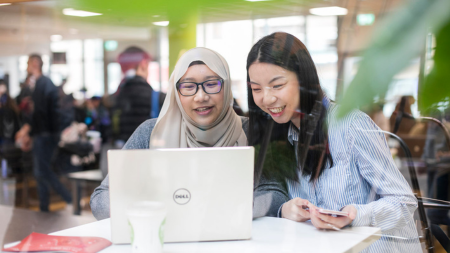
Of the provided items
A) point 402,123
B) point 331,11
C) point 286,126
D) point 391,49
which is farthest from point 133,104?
point 391,49

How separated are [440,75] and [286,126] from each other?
61cm

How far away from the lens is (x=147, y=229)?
0.52m

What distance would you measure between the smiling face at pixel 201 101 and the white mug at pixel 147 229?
343 millimetres

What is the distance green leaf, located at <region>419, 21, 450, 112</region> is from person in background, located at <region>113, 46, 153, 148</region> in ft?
1.60

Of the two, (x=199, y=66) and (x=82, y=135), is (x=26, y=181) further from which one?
(x=199, y=66)

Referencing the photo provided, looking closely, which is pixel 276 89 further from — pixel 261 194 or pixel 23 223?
pixel 23 223

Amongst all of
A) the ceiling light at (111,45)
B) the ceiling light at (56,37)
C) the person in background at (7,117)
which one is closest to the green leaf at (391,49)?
the ceiling light at (111,45)

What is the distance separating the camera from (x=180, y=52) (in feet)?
2.02

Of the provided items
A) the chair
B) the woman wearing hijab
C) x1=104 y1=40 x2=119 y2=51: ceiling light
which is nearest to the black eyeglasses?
the woman wearing hijab

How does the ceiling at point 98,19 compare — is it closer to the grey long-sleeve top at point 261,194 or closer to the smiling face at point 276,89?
the smiling face at point 276,89

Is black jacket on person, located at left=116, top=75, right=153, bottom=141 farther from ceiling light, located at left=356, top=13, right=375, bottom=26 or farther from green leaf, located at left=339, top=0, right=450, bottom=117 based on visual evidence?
green leaf, located at left=339, top=0, right=450, bottom=117

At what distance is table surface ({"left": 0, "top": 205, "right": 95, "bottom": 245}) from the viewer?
0.81 meters

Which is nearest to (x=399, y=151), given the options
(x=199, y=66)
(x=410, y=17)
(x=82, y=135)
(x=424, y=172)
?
(x=424, y=172)

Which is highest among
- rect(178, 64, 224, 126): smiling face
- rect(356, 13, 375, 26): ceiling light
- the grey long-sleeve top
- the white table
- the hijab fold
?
rect(356, 13, 375, 26): ceiling light
